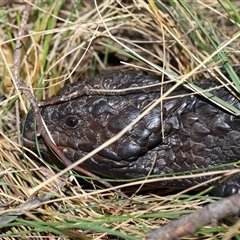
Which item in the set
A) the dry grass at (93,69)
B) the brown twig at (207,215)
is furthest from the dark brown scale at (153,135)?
the brown twig at (207,215)

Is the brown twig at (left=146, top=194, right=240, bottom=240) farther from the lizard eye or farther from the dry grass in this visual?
the lizard eye

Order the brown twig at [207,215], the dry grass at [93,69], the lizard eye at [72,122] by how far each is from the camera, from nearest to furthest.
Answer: the brown twig at [207,215] < the dry grass at [93,69] < the lizard eye at [72,122]

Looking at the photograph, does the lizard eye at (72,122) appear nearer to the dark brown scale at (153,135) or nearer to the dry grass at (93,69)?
the dark brown scale at (153,135)

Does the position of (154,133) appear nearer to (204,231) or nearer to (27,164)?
(204,231)

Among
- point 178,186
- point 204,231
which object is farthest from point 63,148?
point 204,231

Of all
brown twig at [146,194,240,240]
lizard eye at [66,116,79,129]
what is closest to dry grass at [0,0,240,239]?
brown twig at [146,194,240,240]

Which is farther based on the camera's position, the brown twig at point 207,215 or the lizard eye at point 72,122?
the lizard eye at point 72,122
